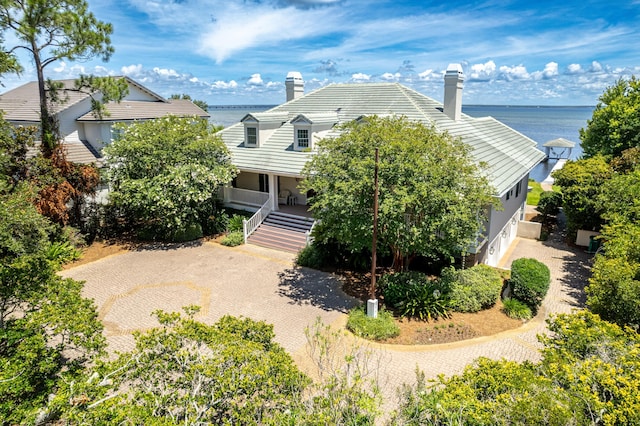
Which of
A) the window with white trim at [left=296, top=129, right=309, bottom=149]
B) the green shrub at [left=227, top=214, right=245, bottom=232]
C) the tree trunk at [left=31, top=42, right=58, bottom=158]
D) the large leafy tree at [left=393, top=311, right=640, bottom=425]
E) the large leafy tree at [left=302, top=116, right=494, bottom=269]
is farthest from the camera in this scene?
the green shrub at [left=227, top=214, right=245, bottom=232]

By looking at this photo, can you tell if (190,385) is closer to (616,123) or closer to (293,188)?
(293,188)

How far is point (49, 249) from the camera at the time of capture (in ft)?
60.5

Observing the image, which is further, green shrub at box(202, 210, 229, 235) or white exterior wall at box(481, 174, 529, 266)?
green shrub at box(202, 210, 229, 235)

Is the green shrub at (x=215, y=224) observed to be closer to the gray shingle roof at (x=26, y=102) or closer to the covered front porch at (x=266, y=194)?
the covered front porch at (x=266, y=194)

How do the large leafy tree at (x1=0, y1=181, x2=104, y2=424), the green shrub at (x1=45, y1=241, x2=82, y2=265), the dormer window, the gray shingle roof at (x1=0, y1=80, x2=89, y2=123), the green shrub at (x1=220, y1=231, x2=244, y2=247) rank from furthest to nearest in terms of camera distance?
1. the gray shingle roof at (x1=0, y1=80, x2=89, y2=123)
2. the dormer window
3. the green shrub at (x1=220, y1=231, x2=244, y2=247)
4. the green shrub at (x1=45, y1=241, x2=82, y2=265)
5. the large leafy tree at (x1=0, y1=181, x2=104, y2=424)

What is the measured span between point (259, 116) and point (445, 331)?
16.4 m

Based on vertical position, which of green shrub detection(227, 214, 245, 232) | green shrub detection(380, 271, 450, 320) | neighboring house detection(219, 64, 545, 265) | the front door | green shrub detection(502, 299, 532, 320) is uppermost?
neighboring house detection(219, 64, 545, 265)

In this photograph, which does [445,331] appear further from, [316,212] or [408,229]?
[316,212]

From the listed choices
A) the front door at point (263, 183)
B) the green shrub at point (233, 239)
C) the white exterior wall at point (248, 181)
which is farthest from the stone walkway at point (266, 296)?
the white exterior wall at point (248, 181)

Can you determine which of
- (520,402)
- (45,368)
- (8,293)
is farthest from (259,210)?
(520,402)

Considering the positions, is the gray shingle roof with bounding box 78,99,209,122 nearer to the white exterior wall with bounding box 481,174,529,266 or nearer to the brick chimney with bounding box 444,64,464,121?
the brick chimney with bounding box 444,64,464,121

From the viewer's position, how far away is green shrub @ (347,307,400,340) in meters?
13.0

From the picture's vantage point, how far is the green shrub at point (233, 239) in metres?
21.4

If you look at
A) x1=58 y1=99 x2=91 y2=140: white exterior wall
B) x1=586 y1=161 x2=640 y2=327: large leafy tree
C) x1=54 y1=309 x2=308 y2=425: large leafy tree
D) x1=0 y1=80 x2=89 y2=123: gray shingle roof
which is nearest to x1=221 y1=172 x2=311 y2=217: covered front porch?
x1=58 y1=99 x2=91 y2=140: white exterior wall
